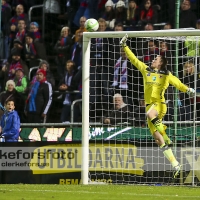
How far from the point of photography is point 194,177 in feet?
48.3

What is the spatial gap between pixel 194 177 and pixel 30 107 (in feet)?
18.4

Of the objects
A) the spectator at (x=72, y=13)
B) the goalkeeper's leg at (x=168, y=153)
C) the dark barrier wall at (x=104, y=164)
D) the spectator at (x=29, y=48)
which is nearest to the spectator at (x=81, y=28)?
the spectator at (x=72, y=13)

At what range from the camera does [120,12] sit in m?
19.6

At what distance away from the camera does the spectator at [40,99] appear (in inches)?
730

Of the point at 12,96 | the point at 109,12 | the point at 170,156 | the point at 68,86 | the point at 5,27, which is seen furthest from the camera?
the point at 5,27

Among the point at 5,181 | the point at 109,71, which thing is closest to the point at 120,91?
the point at 109,71

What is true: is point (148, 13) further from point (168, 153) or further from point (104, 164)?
point (168, 153)

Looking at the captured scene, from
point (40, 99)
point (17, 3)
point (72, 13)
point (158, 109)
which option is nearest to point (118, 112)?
point (158, 109)

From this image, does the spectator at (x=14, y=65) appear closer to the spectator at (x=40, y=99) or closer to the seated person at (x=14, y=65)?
the seated person at (x=14, y=65)

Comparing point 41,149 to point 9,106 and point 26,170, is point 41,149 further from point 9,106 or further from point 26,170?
point 9,106

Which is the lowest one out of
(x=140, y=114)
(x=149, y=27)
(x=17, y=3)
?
(x=140, y=114)

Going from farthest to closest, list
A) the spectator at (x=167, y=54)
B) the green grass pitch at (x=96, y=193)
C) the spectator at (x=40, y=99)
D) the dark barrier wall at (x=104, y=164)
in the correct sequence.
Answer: the spectator at (x=40, y=99), the spectator at (x=167, y=54), the dark barrier wall at (x=104, y=164), the green grass pitch at (x=96, y=193)

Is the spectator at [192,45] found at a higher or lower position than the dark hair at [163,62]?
higher

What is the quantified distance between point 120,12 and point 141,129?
4876 mm
